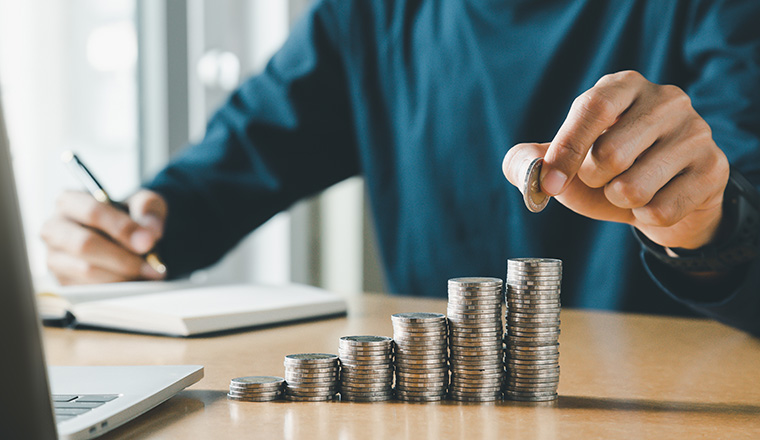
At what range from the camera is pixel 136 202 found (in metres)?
1.55

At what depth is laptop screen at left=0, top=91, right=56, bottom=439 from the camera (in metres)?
0.40

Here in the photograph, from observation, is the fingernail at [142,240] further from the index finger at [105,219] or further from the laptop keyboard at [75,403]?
the laptop keyboard at [75,403]

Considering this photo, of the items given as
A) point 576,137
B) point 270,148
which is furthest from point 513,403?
point 270,148

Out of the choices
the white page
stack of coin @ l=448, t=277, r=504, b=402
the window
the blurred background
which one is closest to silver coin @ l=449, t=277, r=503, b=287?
stack of coin @ l=448, t=277, r=504, b=402

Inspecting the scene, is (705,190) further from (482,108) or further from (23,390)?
(482,108)

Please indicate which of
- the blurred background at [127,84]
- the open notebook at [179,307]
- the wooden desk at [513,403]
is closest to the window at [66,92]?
the blurred background at [127,84]

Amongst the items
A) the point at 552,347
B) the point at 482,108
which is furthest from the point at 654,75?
the point at 552,347

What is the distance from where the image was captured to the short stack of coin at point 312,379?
0.70 meters

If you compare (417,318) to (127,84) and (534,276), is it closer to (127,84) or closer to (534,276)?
(534,276)

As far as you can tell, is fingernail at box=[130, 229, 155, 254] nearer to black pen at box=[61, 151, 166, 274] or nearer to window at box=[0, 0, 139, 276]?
black pen at box=[61, 151, 166, 274]

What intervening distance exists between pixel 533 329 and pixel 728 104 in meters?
0.73

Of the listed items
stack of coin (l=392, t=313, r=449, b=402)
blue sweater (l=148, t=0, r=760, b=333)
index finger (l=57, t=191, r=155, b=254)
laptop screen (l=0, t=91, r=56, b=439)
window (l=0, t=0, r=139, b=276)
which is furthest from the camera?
window (l=0, t=0, r=139, b=276)

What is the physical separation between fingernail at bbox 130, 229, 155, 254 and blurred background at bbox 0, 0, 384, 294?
2.20ft

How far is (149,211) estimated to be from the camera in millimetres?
1566
